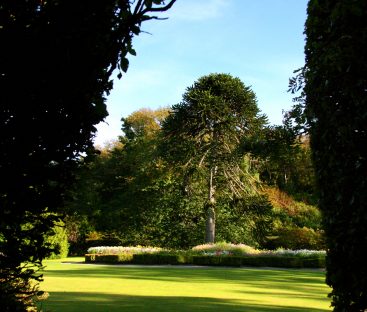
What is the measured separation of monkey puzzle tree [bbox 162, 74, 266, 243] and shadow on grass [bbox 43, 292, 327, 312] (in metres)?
16.4

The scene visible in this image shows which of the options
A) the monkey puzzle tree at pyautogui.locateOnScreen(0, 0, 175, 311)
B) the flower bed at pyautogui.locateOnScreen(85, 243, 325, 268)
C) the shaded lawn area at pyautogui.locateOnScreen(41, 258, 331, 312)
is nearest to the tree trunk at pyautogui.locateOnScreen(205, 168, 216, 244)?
the flower bed at pyautogui.locateOnScreen(85, 243, 325, 268)

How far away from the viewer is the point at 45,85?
2492 millimetres

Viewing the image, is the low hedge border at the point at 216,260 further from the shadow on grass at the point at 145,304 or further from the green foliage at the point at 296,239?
the shadow on grass at the point at 145,304

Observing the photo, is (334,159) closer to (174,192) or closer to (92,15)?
(92,15)

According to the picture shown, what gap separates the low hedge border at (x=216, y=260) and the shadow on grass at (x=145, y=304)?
11581mm

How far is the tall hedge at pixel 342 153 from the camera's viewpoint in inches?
160

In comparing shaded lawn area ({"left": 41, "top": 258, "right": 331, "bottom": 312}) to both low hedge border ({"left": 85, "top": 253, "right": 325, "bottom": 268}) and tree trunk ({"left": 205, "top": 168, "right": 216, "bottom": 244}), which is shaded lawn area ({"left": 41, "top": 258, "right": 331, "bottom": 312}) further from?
tree trunk ({"left": 205, "top": 168, "right": 216, "bottom": 244})

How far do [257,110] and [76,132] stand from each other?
77.9ft

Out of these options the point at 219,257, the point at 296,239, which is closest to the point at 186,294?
the point at 219,257

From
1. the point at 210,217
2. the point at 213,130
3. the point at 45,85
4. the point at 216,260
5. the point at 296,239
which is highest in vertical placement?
the point at 213,130

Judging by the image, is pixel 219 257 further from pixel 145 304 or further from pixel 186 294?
pixel 145 304

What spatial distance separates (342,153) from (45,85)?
119 inches

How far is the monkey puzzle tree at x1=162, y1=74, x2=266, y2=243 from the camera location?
84.7 ft

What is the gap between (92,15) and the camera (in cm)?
255
